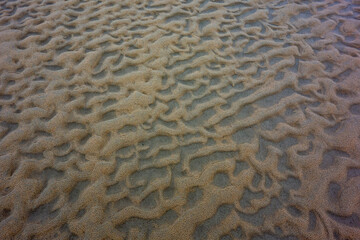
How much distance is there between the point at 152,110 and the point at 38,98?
3.48ft

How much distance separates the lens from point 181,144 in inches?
72.1

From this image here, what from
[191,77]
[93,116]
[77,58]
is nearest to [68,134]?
[93,116]

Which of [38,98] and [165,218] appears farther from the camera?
[38,98]

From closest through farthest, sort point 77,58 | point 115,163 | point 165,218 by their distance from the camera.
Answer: point 165,218
point 115,163
point 77,58

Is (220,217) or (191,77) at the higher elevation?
(191,77)

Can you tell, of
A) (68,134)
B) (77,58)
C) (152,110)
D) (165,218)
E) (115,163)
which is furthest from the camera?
(77,58)

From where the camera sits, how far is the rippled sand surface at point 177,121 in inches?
60.8

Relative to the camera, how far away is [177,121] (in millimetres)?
1946

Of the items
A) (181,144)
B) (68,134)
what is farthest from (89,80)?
(181,144)

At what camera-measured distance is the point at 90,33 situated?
248cm

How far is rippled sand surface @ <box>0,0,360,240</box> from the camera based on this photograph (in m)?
1.54

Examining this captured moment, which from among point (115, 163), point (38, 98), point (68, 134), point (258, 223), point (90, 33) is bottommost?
point (258, 223)

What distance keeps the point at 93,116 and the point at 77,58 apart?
0.78m

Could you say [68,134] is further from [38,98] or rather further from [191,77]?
[191,77]
